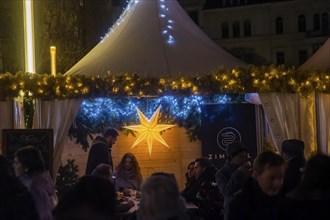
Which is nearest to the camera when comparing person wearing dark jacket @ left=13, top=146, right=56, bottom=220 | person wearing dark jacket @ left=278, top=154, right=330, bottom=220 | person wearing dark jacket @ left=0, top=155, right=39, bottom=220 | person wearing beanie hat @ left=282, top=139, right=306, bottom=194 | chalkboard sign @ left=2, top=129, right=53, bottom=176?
person wearing dark jacket @ left=278, top=154, right=330, bottom=220

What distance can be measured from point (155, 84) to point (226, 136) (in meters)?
3.06

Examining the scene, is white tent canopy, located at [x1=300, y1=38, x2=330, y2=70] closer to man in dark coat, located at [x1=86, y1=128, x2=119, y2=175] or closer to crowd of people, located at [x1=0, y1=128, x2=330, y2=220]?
man in dark coat, located at [x1=86, y1=128, x2=119, y2=175]

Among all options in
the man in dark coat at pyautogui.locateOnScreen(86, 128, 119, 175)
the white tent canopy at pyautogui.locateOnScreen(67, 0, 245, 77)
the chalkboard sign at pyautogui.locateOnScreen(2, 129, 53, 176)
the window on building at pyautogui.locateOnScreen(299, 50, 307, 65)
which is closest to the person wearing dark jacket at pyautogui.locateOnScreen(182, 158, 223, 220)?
the man in dark coat at pyautogui.locateOnScreen(86, 128, 119, 175)

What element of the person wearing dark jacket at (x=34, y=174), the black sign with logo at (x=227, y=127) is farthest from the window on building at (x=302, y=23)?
the person wearing dark jacket at (x=34, y=174)

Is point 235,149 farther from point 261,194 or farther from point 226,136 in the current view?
point 226,136

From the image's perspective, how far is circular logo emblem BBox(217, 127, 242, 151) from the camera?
12.2 m

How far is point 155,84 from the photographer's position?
9.74 meters

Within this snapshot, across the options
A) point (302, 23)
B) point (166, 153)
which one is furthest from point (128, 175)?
point (302, 23)

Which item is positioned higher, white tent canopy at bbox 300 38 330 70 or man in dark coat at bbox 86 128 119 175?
white tent canopy at bbox 300 38 330 70

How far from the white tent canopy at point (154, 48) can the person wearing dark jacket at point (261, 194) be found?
5467 millimetres

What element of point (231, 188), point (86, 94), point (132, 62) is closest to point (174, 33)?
point (132, 62)

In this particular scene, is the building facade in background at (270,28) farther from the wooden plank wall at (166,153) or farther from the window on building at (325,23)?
the wooden plank wall at (166,153)

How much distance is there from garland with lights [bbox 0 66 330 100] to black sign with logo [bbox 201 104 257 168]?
2414 mm

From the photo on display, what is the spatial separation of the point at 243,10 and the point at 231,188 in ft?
140
